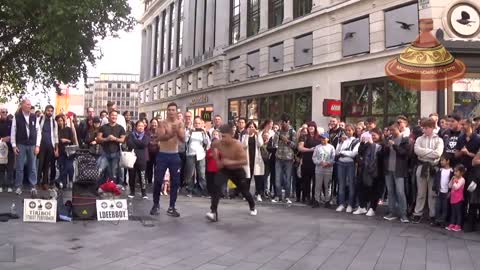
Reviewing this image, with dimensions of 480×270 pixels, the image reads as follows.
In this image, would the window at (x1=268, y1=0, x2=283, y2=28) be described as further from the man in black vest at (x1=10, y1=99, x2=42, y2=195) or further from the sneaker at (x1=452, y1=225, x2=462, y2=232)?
the sneaker at (x1=452, y1=225, x2=462, y2=232)

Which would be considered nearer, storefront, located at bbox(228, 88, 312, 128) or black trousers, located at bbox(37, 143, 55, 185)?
black trousers, located at bbox(37, 143, 55, 185)

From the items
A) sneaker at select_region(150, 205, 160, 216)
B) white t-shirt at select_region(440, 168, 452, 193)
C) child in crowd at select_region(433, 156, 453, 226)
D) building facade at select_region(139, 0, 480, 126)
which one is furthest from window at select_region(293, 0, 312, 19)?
sneaker at select_region(150, 205, 160, 216)

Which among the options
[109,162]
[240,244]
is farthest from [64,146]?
[240,244]

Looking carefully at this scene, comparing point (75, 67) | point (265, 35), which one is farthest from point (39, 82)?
point (265, 35)

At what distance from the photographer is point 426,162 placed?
31.0 feet

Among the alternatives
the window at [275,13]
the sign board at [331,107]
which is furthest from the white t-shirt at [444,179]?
the window at [275,13]

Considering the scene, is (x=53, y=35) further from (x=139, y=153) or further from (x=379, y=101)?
(x=379, y=101)

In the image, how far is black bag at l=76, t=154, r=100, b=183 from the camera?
850 cm

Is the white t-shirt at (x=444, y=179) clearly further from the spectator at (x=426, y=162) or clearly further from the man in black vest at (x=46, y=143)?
the man in black vest at (x=46, y=143)

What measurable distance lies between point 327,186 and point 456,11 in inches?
506

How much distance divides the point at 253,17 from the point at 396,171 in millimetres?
26136

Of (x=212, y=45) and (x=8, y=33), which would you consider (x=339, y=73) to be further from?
(x=212, y=45)

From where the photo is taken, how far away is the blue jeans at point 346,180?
35.4 feet

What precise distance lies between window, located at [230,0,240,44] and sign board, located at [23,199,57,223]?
29.6 m
